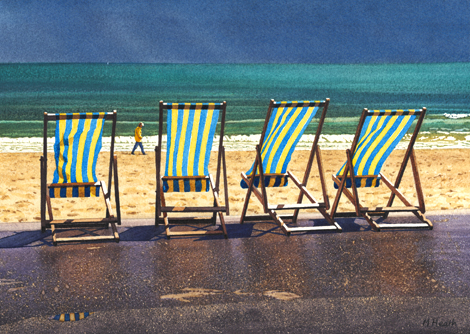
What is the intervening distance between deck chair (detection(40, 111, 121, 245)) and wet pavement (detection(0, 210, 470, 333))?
0.66ft

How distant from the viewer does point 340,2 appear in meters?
147

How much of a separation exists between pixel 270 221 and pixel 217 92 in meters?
53.9

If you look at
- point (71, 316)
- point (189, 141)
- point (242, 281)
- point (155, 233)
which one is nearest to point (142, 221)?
point (155, 233)

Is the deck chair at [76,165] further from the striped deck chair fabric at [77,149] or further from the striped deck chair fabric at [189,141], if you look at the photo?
the striped deck chair fabric at [189,141]

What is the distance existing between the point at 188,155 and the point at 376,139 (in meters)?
1.84

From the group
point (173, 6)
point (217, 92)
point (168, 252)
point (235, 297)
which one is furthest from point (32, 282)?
point (173, 6)

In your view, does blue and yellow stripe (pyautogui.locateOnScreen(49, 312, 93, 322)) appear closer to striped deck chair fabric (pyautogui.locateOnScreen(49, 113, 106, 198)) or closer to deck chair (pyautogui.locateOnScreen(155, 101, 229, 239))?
deck chair (pyautogui.locateOnScreen(155, 101, 229, 239))

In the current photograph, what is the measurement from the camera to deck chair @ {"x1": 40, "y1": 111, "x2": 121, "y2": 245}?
4723 millimetres

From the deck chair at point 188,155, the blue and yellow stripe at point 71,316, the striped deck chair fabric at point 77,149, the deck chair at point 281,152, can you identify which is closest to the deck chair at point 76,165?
the striped deck chair fabric at point 77,149

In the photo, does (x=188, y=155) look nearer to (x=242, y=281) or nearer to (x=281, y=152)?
(x=281, y=152)

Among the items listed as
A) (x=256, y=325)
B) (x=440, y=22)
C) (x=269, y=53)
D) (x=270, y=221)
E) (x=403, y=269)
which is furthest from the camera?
(x=269, y=53)

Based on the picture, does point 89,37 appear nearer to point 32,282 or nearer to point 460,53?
point 460,53

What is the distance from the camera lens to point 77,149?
484 centimetres

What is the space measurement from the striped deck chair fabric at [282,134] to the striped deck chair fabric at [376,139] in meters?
A: 0.55
